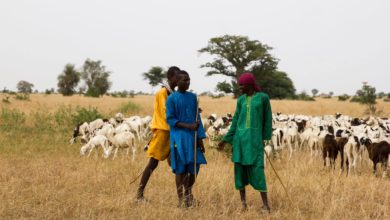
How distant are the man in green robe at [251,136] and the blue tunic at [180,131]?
53 cm

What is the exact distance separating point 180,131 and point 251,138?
88 cm

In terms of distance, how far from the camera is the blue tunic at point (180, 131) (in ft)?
18.7

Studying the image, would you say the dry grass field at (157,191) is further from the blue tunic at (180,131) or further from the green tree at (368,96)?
the green tree at (368,96)

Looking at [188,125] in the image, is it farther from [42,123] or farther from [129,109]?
[129,109]

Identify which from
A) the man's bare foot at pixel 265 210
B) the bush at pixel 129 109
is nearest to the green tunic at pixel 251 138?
the man's bare foot at pixel 265 210

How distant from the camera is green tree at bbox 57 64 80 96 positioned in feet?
167

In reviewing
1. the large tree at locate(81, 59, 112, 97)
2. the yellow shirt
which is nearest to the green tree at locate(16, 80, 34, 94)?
the large tree at locate(81, 59, 112, 97)

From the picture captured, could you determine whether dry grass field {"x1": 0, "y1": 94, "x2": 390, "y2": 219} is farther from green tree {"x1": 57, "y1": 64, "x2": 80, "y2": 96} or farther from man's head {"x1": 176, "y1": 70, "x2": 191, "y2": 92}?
green tree {"x1": 57, "y1": 64, "x2": 80, "y2": 96}

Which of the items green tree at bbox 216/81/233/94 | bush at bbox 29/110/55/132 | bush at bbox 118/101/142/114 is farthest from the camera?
green tree at bbox 216/81/233/94

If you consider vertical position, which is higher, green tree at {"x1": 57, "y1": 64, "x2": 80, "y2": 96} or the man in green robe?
green tree at {"x1": 57, "y1": 64, "x2": 80, "y2": 96}

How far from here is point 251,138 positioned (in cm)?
561

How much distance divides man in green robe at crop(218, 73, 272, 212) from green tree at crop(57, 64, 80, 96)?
156 ft

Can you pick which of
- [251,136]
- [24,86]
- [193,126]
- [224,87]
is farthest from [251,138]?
[24,86]

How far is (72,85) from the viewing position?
169ft
